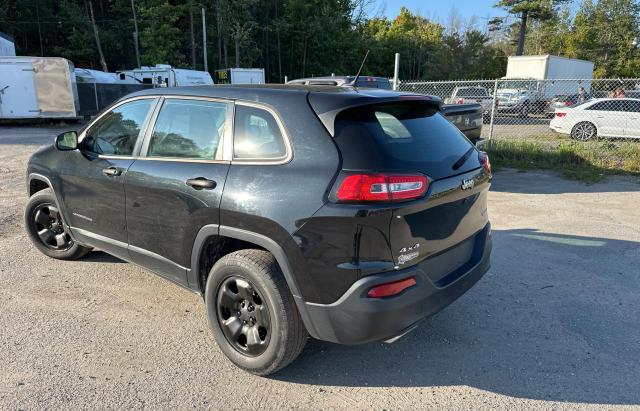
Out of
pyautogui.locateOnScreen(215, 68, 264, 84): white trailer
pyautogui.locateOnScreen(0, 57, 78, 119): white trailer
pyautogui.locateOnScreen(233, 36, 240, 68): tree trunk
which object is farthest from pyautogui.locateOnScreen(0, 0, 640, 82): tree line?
pyautogui.locateOnScreen(0, 57, 78, 119): white trailer

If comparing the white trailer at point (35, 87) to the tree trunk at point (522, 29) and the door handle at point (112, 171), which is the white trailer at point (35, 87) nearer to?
the door handle at point (112, 171)

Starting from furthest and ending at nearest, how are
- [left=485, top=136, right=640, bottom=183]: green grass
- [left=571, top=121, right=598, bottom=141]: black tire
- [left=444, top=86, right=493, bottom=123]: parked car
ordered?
[left=444, top=86, right=493, bottom=123]: parked car < [left=571, top=121, right=598, bottom=141]: black tire < [left=485, top=136, right=640, bottom=183]: green grass

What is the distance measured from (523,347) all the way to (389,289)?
1422mm

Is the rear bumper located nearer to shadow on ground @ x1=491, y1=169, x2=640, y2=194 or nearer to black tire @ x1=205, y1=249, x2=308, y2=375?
black tire @ x1=205, y1=249, x2=308, y2=375

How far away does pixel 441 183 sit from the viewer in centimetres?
270

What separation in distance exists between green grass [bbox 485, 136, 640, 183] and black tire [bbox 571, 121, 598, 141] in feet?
13.9

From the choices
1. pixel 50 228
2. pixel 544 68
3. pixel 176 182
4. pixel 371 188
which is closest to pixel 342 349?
pixel 371 188

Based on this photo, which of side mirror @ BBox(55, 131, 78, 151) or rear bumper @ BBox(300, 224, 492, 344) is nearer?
rear bumper @ BBox(300, 224, 492, 344)

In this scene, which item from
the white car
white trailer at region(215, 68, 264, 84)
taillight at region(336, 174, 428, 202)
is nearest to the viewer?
taillight at region(336, 174, 428, 202)

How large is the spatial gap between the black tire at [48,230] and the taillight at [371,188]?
10.9ft

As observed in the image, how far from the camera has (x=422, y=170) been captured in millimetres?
2619

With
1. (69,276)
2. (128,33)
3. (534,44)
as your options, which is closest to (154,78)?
(128,33)

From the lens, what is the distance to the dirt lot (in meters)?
2.69

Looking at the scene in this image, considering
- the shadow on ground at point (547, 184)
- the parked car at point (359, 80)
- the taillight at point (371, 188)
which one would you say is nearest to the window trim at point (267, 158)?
the taillight at point (371, 188)
